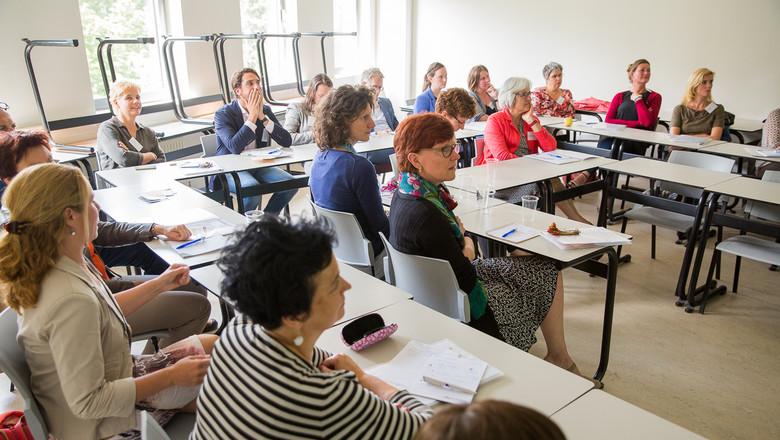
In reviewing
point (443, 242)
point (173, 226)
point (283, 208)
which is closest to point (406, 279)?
point (443, 242)

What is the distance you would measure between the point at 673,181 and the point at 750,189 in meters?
0.44

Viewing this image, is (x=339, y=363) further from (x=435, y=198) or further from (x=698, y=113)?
(x=698, y=113)

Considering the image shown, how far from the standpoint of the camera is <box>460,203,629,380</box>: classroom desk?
8.22 ft

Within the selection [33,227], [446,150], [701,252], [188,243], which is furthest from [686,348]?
[33,227]

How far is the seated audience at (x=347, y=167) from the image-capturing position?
286 centimetres

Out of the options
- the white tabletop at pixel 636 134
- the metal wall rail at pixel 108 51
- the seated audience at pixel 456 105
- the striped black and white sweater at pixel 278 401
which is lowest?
the white tabletop at pixel 636 134

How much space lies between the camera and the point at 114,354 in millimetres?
1588

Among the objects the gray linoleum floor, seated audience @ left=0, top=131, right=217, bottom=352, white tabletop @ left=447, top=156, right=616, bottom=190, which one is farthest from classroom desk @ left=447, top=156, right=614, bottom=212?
seated audience @ left=0, top=131, right=217, bottom=352

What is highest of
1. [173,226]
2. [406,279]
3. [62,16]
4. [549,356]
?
[62,16]

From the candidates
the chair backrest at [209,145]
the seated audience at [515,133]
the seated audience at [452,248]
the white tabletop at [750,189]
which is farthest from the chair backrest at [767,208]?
the chair backrest at [209,145]

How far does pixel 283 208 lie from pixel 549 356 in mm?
2972

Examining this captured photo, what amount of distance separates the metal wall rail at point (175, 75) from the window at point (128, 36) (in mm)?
372

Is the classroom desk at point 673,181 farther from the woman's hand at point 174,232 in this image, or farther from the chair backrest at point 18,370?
the chair backrest at point 18,370

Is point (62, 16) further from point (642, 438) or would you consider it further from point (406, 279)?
point (642, 438)
